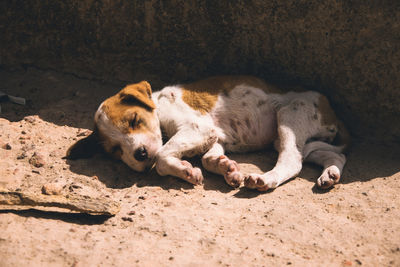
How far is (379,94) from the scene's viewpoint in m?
4.90

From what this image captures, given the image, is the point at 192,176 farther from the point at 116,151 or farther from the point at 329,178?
the point at 329,178

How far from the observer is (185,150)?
464cm

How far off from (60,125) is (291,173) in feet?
9.19

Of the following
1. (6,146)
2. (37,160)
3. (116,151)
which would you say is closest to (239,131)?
(116,151)

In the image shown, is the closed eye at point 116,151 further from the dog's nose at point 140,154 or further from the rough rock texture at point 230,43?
the rough rock texture at point 230,43

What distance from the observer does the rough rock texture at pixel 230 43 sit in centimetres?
474

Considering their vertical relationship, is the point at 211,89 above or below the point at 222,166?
above

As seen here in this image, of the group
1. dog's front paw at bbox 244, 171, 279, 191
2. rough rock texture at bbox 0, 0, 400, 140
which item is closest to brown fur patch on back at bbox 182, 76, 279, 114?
rough rock texture at bbox 0, 0, 400, 140

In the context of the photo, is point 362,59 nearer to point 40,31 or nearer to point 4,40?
point 40,31

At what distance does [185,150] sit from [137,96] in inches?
29.9

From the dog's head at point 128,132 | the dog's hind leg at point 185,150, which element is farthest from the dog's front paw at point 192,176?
the dog's head at point 128,132

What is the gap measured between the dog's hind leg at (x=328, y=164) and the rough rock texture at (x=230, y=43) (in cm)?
67

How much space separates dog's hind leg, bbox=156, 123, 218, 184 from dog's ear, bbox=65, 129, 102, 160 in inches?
29.9

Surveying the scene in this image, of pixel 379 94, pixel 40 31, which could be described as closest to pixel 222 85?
pixel 379 94
